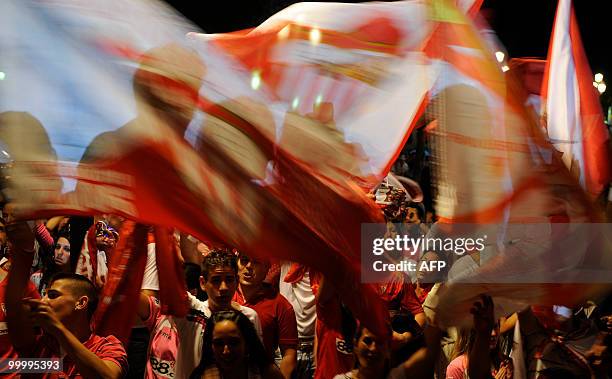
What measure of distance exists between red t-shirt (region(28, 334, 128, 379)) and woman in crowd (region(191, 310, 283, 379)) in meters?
0.51

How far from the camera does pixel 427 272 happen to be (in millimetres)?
6898

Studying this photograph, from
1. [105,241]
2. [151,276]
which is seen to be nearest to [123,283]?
[151,276]

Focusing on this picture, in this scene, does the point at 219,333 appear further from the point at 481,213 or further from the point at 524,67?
the point at 524,67

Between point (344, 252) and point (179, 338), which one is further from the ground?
point (344, 252)

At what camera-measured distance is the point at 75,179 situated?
4.91 meters

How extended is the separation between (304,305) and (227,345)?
2020mm

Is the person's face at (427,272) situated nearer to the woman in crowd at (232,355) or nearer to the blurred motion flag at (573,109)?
the blurred motion flag at (573,109)

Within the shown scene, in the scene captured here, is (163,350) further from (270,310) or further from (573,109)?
(573,109)

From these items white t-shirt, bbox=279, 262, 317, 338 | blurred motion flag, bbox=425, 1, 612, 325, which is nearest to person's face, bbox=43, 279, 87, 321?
blurred motion flag, bbox=425, 1, 612, 325

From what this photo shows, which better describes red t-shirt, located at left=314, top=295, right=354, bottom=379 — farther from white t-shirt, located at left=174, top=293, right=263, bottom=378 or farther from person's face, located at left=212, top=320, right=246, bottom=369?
person's face, located at left=212, top=320, right=246, bottom=369

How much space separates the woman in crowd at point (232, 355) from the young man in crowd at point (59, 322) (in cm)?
52

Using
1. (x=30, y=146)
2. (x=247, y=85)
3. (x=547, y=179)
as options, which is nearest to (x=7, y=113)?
(x=30, y=146)

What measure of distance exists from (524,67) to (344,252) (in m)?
3.18

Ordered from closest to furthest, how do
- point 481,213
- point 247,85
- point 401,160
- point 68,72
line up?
point 68,72
point 247,85
point 481,213
point 401,160
